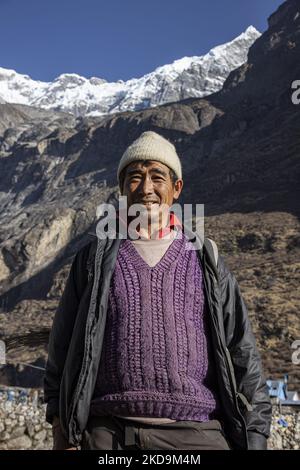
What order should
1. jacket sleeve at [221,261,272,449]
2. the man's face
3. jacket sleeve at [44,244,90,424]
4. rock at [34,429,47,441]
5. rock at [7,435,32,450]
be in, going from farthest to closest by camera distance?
rock at [34,429,47,441] → rock at [7,435,32,450] → the man's face → jacket sleeve at [44,244,90,424] → jacket sleeve at [221,261,272,449]

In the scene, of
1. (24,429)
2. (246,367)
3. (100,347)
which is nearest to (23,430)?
(24,429)

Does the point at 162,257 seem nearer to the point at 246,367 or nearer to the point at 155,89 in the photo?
the point at 246,367

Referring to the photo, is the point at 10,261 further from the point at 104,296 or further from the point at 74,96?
the point at 74,96

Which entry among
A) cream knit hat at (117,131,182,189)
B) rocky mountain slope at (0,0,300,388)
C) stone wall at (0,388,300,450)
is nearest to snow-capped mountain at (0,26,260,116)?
rocky mountain slope at (0,0,300,388)

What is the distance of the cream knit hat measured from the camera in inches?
86.2

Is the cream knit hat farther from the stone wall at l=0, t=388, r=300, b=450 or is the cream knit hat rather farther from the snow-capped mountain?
the snow-capped mountain

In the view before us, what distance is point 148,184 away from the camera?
216cm

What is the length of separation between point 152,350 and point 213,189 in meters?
47.6

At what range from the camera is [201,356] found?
1.96m

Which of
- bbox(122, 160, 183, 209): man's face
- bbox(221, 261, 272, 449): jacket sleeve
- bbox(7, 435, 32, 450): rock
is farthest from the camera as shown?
bbox(7, 435, 32, 450): rock

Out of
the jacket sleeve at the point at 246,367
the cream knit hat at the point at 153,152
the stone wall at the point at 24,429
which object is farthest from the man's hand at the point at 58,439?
the stone wall at the point at 24,429

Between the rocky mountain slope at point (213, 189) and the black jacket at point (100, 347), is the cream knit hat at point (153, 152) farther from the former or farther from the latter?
the rocky mountain slope at point (213, 189)

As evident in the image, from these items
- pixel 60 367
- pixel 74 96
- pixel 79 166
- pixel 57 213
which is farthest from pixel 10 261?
pixel 74 96

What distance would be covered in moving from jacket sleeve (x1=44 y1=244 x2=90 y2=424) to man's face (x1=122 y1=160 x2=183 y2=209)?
328 millimetres
